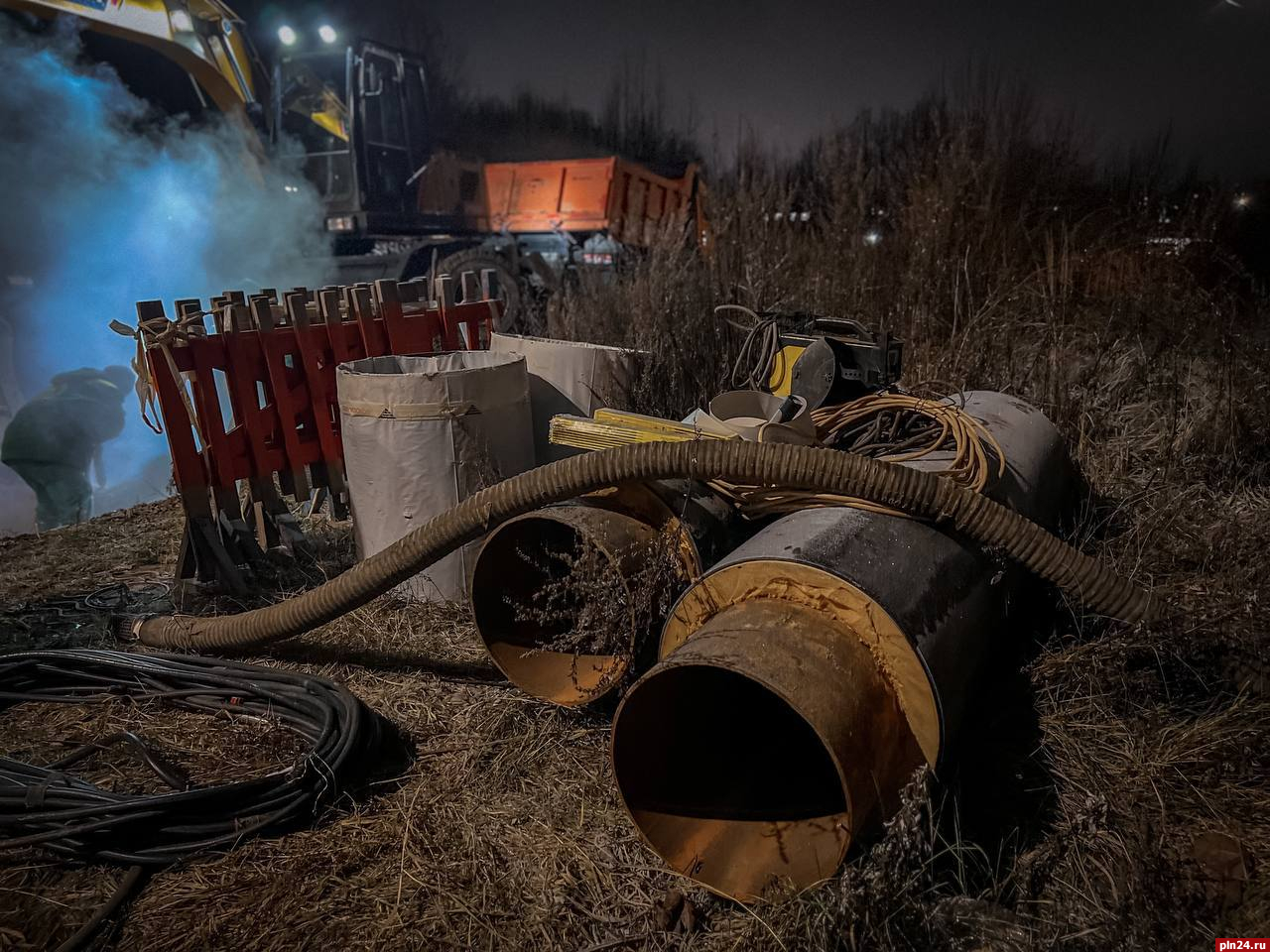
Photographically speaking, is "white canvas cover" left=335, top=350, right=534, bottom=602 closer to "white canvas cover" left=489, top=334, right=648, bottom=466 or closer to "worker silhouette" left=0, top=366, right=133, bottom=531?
"white canvas cover" left=489, top=334, right=648, bottom=466

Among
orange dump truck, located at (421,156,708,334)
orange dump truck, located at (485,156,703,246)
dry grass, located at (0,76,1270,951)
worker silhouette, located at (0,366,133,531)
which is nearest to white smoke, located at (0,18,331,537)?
worker silhouette, located at (0,366,133,531)

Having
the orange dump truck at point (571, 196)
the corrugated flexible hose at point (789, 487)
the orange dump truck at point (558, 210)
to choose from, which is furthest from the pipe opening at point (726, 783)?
the orange dump truck at point (571, 196)

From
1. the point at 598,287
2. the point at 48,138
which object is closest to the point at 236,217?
the point at 48,138

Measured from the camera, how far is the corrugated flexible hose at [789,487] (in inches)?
83.8

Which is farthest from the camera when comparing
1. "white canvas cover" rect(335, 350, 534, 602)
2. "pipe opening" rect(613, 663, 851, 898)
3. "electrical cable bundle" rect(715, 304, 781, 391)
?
"electrical cable bundle" rect(715, 304, 781, 391)

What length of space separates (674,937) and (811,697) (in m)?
0.72

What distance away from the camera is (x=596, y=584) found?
2.43m

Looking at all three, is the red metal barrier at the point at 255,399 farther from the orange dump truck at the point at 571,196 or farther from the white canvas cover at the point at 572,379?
the orange dump truck at the point at 571,196

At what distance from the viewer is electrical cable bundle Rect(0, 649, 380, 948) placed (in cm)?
214

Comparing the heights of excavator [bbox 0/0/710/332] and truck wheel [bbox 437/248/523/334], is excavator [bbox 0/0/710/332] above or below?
above

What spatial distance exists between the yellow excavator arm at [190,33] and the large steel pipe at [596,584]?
970 centimetres

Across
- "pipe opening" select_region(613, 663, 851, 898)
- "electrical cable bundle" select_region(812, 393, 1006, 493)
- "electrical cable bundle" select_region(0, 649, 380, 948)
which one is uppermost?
"electrical cable bundle" select_region(812, 393, 1006, 493)

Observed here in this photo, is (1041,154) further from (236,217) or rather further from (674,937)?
(236,217)

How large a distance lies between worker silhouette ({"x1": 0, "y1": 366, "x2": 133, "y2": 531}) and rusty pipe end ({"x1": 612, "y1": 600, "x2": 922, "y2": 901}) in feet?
31.3
